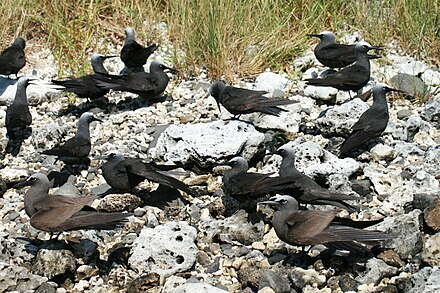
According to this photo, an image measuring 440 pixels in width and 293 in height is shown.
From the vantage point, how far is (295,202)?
5.55 metres

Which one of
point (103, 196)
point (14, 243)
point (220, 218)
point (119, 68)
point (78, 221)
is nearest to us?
point (78, 221)

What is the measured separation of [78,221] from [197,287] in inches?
42.8

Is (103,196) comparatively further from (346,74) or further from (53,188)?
(346,74)

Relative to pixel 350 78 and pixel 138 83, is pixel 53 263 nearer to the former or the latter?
pixel 138 83

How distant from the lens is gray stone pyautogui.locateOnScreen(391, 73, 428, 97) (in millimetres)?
8282

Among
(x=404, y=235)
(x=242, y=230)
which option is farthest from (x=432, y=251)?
(x=242, y=230)

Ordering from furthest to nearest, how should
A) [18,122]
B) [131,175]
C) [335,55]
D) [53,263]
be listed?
1. [335,55]
2. [18,122]
3. [131,175]
4. [53,263]

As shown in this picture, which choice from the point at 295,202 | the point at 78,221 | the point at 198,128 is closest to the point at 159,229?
the point at 78,221

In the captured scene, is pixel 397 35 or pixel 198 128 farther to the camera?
pixel 397 35

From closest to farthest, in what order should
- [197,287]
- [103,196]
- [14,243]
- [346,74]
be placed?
[197,287] → [14,243] → [103,196] → [346,74]

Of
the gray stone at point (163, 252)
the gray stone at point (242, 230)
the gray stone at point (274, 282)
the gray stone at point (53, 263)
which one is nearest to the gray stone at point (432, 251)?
the gray stone at point (274, 282)

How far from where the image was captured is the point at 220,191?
6.70m

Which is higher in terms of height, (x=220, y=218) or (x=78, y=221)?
(x=78, y=221)

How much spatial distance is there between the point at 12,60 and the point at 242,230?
4152 millimetres
